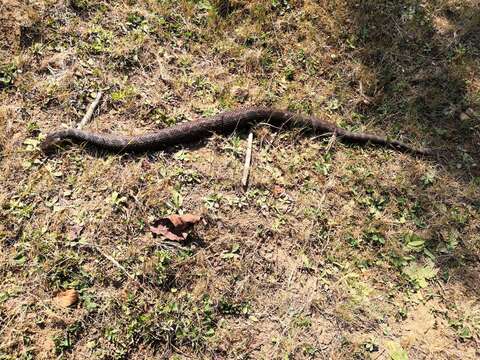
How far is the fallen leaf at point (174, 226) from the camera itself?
402 centimetres

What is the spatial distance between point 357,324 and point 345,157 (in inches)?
74.1

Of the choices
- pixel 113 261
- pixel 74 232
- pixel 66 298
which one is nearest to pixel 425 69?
pixel 113 261

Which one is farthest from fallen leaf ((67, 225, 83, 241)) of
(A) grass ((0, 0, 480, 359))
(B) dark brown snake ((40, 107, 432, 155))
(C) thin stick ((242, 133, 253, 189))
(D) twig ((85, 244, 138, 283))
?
(C) thin stick ((242, 133, 253, 189))

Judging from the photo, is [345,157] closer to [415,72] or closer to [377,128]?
[377,128]

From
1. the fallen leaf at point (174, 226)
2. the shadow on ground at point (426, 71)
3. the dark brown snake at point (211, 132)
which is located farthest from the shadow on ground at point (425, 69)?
the fallen leaf at point (174, 226)

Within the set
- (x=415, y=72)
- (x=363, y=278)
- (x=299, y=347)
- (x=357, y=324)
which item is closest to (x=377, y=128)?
(x=415, y=72)

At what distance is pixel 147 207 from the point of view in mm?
4207

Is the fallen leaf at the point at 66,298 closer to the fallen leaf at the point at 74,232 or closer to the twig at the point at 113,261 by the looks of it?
the twig at the point at 113,261

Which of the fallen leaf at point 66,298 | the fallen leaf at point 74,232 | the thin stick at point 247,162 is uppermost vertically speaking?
the thin stick at point 247,162

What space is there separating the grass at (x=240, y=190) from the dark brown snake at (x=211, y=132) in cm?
13

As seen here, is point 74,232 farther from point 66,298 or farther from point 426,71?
point 426,71

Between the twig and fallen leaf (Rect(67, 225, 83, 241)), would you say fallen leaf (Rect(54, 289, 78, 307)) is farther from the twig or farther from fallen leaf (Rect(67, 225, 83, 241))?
fallen leaf (Rect(67, 225, 83, 241))

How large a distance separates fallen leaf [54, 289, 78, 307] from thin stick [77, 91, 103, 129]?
1.78 metres

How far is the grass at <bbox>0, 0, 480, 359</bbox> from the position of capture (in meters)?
3.71
